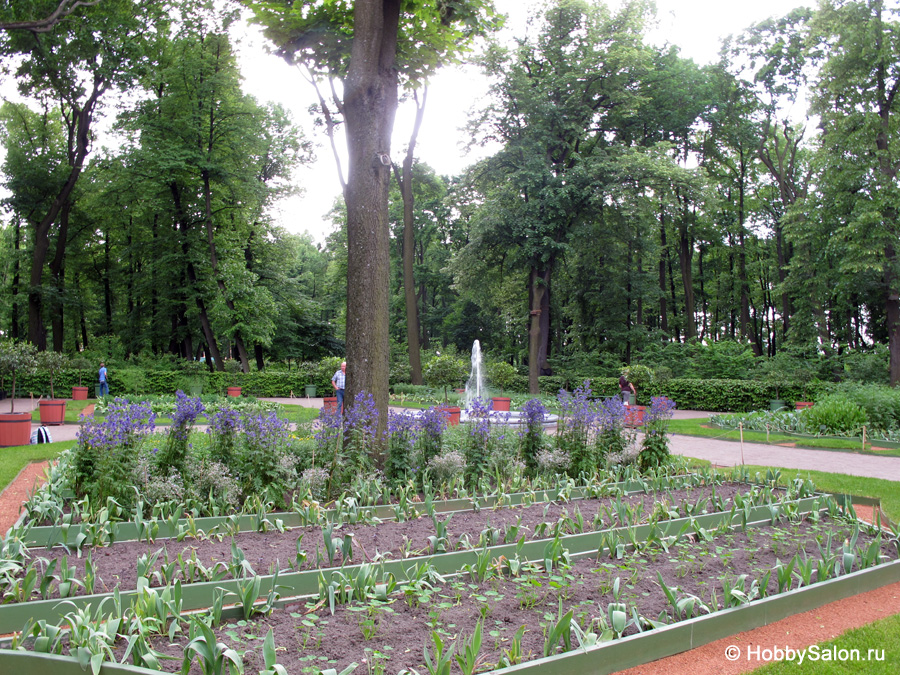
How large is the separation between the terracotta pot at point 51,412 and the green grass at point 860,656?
1491 centimetres

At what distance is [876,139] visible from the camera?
1925 centimetres

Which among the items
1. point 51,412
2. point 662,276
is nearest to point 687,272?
point 662,276

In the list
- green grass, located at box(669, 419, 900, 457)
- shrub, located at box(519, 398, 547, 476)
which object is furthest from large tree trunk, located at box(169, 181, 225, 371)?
shrub, located at box(519, 398, 547, 476)


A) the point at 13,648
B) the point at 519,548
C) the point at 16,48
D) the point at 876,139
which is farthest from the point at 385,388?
the point at 16,48

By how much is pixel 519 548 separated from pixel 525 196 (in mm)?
22204

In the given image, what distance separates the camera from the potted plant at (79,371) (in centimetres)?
1983

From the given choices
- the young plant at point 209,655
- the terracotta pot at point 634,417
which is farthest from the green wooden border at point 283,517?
the young plant at point 209,655

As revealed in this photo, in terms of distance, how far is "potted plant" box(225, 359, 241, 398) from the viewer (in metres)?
21.3

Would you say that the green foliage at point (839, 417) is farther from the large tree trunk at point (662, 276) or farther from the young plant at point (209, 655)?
the large tree trunk at point (662, 276)

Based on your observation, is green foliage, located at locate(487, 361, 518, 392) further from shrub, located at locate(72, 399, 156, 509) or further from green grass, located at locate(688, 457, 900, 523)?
shrub, located at locate(72, 399, 156, 509)

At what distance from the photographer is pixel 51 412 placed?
13398 millimetres

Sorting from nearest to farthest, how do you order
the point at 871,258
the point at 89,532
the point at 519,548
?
the point at 519,548
the point at 89,532
the point at 871,258

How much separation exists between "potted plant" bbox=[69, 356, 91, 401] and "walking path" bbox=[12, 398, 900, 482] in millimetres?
8708

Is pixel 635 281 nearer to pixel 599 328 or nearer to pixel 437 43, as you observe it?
pixel 599 328
